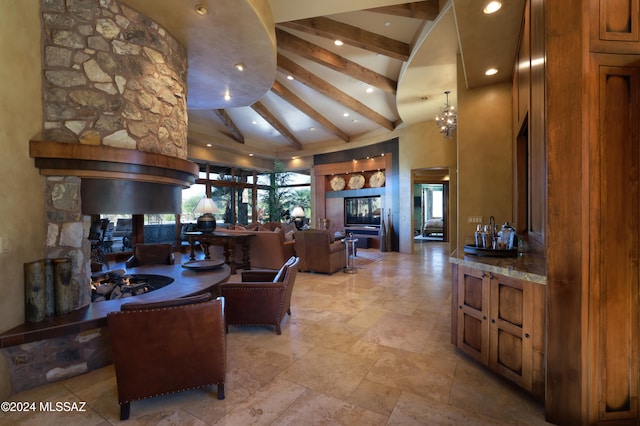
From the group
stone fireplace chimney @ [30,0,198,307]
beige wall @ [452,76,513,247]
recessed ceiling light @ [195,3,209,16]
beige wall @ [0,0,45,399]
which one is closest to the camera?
beige wall @ [0,0,45,399]

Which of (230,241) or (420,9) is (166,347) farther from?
(420,9)

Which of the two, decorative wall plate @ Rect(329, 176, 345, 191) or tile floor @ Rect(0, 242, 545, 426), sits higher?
decorative wall plate @ Rect(329, 176, 345, 191)

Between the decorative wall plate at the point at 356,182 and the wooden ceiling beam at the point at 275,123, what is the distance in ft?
8.70

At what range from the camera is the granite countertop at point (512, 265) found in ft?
6.31

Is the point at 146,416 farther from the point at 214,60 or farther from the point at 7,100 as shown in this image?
the point at 214,60

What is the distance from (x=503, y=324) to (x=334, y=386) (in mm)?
1389

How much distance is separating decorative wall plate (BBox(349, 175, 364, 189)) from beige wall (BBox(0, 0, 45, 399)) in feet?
29.3

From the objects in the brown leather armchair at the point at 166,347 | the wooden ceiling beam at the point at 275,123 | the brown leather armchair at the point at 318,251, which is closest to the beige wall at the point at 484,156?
the brown leather armchair at the point at 318,251

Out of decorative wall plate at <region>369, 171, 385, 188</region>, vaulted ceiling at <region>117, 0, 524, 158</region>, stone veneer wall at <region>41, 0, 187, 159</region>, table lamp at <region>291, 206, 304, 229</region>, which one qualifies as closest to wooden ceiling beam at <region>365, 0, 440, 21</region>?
vaulted ceiling at <region>117, 0, 524, 158</region>

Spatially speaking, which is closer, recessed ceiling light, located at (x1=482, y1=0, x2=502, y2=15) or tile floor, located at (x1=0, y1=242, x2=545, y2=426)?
tile floor, located at (x1=0, y1=242, x2=545, y2=426)

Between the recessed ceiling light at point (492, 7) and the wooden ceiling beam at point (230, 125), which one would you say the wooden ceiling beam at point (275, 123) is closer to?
the wooden ceiling beam at point (230, 125)

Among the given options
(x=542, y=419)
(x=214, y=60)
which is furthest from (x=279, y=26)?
(x=542, y=419)

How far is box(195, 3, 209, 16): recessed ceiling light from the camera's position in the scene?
8.69 feet

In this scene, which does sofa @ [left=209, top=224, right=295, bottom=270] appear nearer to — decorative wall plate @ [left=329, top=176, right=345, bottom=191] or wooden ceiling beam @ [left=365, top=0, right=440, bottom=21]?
wooden ceiling beam @ [left=365, top=0, right=440, bottom=21]
